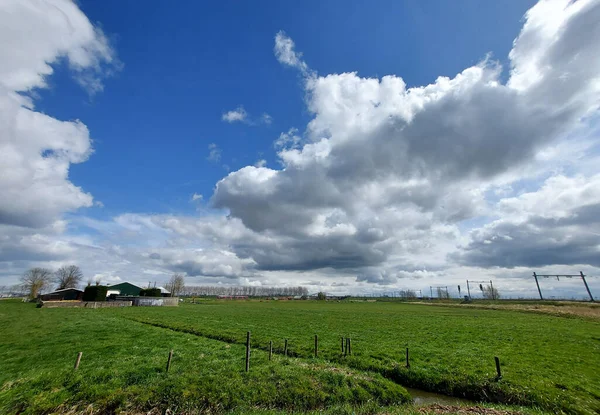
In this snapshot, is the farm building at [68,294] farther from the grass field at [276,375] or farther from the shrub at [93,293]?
the grass field at [276,375]

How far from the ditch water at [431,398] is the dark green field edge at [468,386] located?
1.79ft

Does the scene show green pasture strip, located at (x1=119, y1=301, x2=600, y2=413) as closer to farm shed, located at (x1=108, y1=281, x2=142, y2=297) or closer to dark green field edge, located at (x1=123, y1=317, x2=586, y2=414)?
dark green field edge, located at (x1=123, y1=317, x2=586, y2=414)

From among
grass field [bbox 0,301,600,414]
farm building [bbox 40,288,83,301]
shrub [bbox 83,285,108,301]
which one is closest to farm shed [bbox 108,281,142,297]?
farm building [bbox 40,288,83,301]

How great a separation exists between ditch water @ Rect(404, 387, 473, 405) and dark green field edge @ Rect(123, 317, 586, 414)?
545 millimetres

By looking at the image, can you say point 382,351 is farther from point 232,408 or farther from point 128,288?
A: point 128,288

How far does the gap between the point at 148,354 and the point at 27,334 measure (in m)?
21.3

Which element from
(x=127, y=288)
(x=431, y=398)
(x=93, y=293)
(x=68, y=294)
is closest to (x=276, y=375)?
(x=431, y=398)

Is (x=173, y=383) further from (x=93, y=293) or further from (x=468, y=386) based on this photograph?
(x=93, y=293)

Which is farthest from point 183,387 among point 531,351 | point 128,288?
point 128,288

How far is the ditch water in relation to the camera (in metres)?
18.2

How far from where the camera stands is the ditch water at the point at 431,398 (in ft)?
59.6

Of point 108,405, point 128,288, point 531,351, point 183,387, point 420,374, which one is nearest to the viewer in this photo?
point 108,405

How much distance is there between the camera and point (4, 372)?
2005 cm

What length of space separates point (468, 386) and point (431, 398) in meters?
3.07
